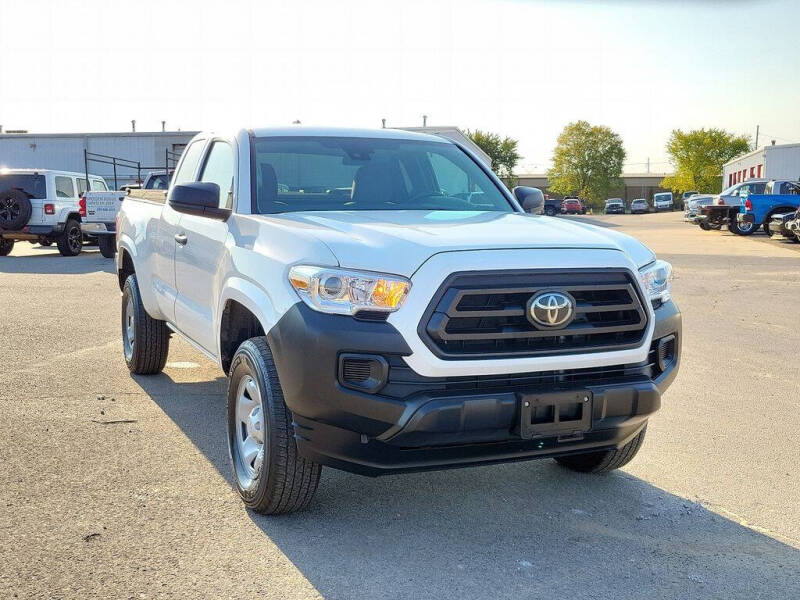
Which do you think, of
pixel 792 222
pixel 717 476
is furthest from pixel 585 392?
pixel 792 222

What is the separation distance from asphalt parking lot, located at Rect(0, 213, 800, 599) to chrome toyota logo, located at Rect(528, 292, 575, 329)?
3.21 ft

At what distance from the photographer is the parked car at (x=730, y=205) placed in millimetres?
29812

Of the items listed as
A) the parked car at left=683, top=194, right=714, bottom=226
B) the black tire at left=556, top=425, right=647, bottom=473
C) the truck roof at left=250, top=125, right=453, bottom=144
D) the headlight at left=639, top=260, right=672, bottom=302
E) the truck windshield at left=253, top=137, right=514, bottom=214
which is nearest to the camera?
the headlight at left=639, top=260, right=672, bottom=302

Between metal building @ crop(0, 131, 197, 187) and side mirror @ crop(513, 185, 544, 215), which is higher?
metal building @ crop(0, 131, 197, 187)

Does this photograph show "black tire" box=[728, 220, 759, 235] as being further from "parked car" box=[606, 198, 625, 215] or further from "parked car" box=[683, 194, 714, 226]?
"parked car" box=[606, 198, 625, 215]

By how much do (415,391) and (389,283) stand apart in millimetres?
442

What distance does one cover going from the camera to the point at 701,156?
105125 mm

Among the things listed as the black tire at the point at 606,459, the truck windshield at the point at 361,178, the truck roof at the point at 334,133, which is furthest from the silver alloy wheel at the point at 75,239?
the black tire at the point at 606,459

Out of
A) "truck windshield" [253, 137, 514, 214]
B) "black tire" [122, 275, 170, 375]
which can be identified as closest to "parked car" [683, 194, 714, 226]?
"black tire" [122, 275, 170, 375]

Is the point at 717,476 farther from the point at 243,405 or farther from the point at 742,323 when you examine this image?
the point at 742,323

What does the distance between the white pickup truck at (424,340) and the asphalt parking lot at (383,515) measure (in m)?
0.33

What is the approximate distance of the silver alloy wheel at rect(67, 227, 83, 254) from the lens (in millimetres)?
20173

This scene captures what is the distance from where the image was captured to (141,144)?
45312 millimetres

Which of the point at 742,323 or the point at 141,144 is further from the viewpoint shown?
the point at 141,144
